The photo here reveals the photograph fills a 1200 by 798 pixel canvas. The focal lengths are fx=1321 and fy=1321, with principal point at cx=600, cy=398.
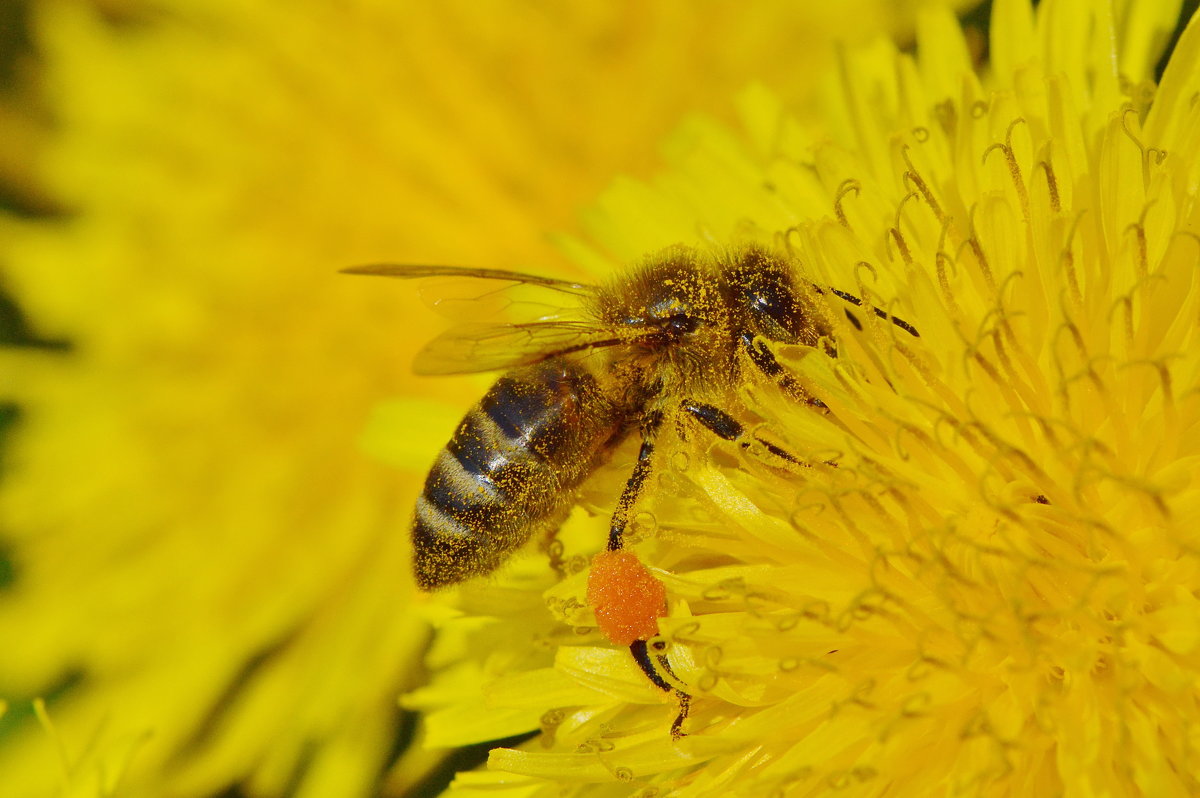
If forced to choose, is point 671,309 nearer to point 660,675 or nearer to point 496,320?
point 496,320

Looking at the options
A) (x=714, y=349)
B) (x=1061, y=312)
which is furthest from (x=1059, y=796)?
(x=714, y=349)

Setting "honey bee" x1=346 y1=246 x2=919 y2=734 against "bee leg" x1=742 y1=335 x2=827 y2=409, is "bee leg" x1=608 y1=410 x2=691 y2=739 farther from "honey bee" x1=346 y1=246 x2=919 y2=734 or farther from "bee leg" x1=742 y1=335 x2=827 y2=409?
"bee leg" x1=742 y1=335 x2=827 y2=409

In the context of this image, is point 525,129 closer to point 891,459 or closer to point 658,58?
point 658,58

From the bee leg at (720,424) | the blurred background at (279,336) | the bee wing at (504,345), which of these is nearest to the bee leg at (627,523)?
the bee leg at (720,424)

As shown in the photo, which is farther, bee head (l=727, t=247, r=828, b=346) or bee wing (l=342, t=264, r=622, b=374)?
bee wing (l=342, t=264, r=622, b=374)

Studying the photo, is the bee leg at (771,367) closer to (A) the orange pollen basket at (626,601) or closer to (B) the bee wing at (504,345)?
(B) the bee wing at (504,345)

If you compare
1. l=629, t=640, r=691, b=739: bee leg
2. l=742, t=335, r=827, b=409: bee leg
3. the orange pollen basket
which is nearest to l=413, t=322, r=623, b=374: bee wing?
l=742, t=335, r=827, b=409: bee leg
